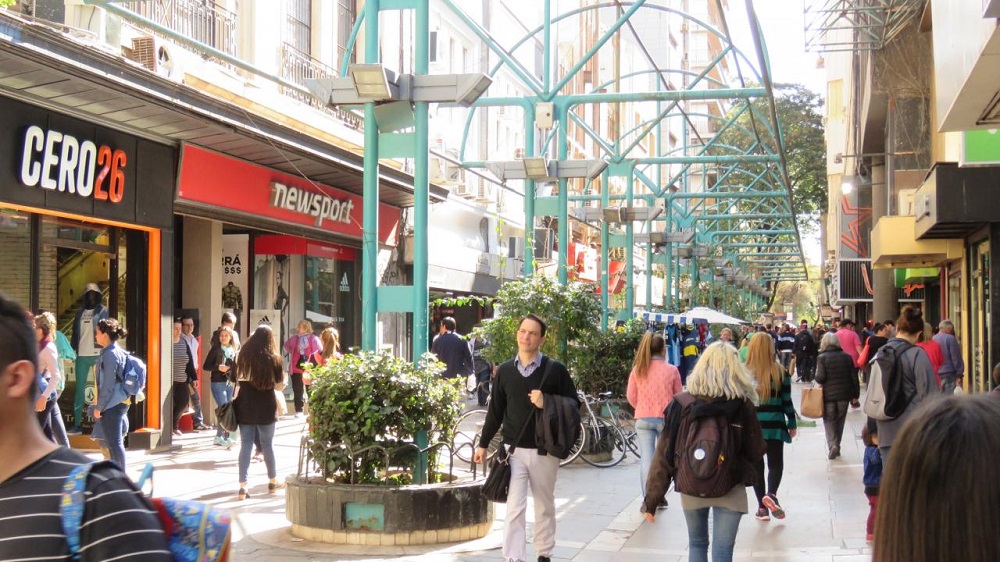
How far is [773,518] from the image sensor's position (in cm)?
1077

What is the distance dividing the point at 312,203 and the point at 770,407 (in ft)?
37.6

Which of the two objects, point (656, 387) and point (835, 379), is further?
point (835, 379)

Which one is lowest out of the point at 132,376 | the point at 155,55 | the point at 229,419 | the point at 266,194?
the point at 229,419

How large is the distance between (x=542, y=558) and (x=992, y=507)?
6.56 meters

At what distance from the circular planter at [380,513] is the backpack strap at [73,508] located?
22.2 feet

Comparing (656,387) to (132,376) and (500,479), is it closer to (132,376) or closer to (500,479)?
(500,479)

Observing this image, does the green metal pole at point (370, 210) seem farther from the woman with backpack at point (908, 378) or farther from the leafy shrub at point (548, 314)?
the woman with backpack at point (908, 378)

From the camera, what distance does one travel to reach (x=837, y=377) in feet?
48.8

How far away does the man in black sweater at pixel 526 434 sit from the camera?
7.93 meters

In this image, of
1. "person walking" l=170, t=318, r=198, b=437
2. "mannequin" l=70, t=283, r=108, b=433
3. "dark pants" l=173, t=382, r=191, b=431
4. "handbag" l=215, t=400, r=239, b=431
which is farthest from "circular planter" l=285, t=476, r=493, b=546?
"dark pants" l=173, t=382, r=191, b=431

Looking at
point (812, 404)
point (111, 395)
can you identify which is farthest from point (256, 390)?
point (812, 404)

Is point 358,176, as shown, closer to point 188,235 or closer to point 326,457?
point 188,235

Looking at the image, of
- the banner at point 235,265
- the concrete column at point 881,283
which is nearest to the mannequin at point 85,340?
the banner at point 235,265

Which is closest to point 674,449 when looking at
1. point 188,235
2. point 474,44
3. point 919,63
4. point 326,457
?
point 326,457
